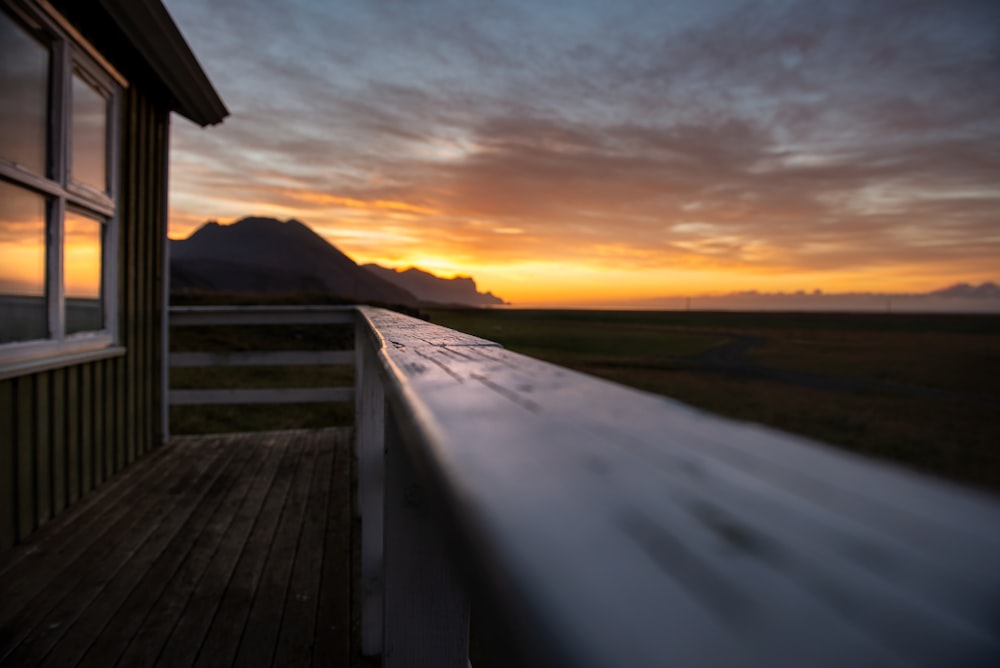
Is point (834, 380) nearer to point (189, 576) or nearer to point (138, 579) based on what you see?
point (189, 576)

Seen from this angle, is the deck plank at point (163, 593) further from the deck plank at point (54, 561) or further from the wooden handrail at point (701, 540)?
the wooden handrail at point (701, 540)

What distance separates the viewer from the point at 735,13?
13094 mm

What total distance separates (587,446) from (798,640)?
8.9 inches

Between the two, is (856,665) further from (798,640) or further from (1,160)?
(1,160)

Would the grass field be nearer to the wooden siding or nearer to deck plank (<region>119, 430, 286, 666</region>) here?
deck plank (<region>119, 430, 286, 666</region>)

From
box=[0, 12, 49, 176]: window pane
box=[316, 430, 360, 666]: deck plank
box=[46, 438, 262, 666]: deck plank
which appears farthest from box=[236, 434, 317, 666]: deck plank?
box=[0, 12, 49, 176]: window pane

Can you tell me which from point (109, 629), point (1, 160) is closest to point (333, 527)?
point (109, 629)

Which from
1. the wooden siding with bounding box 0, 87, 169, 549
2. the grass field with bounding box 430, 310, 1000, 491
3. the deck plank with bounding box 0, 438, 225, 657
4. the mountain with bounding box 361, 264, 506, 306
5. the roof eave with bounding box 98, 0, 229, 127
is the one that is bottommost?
the grass field with bounding box 430, 310, 1000, 491

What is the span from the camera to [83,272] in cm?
324

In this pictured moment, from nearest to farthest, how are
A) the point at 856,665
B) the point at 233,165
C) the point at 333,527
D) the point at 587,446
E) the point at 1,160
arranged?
the point at 856,665 → the point at 587,446 → the point at 1,160 → the point at 333,527 → the point at 233,165

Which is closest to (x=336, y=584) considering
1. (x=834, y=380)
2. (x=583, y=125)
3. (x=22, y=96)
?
(x=22, y=96)

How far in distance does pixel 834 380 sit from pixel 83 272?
Result: 44.1 m

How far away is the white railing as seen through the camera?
0.17m

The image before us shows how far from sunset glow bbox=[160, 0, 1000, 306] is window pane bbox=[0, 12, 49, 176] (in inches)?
176
